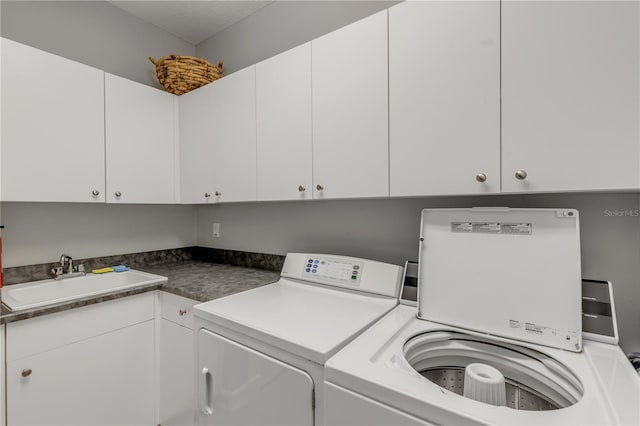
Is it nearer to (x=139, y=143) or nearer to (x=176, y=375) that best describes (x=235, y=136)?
(x=139, y=143)

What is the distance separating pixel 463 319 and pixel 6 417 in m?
1.95

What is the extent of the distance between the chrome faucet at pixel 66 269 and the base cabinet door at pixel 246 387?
1.16m

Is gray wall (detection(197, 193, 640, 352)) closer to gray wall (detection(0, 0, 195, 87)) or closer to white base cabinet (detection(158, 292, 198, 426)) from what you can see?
white base cabinet (detection(158, 292, 198, 426))

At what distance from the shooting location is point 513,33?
101 centimetres

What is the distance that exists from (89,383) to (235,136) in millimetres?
1522

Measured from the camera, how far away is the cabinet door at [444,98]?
106cm

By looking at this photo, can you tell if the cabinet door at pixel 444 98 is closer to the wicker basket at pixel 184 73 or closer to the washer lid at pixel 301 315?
the washer lid at pixel 301 315

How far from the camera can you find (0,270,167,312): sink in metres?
1.45

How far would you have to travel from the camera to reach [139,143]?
78.4 inches

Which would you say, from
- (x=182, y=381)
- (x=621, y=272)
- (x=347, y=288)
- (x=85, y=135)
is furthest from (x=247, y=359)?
(x=85, y=135)

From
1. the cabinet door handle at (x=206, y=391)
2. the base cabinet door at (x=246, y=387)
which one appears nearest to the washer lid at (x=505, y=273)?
the base cabinet door at (x=246, y=387)

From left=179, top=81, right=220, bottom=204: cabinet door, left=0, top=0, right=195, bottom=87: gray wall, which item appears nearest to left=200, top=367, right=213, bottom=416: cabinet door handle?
left=179, top=81, right=220, bottom=204: cabinet door

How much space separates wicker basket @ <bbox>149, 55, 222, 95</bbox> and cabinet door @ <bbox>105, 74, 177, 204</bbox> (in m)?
0.10

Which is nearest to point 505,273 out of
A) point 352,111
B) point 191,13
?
point 352,111
